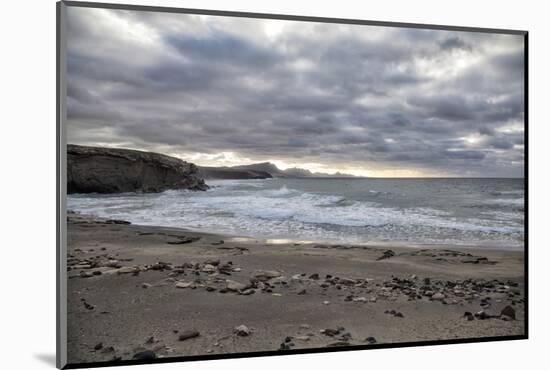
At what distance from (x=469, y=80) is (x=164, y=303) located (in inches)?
117

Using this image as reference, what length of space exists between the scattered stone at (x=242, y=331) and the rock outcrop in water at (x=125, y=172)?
1.09m

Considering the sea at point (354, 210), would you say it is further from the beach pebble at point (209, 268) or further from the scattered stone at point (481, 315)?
the scattered stone at point (481, 315)

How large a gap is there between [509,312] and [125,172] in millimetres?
3209

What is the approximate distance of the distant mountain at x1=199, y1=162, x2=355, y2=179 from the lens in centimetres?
360

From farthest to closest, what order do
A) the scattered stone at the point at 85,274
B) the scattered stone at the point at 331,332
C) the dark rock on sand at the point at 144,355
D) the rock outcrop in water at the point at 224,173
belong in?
the rock outcrop in water at the point at 224,173 → the scattered stone at the point at 331,332 → the scattered stone at the point at 85,274 → the dark rock on sand at the point at 144,355

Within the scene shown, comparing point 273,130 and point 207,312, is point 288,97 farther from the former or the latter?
point 207,312

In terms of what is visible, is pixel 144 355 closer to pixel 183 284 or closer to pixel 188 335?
pixel 188 335

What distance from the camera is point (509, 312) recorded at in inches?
147

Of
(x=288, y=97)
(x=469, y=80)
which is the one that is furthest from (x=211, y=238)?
(x=469, y=80)

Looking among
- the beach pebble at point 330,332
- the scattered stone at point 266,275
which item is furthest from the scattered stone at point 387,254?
the scattered stone at point 266,275

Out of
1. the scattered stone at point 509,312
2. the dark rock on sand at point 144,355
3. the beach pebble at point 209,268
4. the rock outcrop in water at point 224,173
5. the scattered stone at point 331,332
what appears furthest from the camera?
the scattered stone at point 509,312

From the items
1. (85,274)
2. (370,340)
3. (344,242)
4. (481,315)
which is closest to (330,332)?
(370,340)

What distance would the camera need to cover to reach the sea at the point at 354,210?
3.67m

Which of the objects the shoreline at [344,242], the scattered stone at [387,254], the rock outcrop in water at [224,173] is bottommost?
the scattered stone at [387,254]
